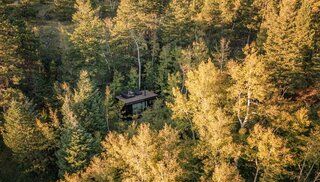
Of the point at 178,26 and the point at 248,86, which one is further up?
the point at 178,26

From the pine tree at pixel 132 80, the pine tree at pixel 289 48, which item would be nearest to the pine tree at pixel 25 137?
the pine tree at pixel 132 80

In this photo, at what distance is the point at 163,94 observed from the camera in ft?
141

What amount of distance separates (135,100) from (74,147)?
43.9ft

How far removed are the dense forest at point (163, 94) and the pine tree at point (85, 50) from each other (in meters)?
0.17

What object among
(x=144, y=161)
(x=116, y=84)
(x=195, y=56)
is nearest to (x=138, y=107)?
(x=116, y=84)

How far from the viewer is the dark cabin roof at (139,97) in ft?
133

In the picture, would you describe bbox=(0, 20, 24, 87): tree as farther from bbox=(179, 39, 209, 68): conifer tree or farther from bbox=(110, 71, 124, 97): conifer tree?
bbox=(179, 39, 209, 68): conifer tree

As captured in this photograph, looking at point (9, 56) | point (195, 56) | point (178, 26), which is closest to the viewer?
point (9, 56)

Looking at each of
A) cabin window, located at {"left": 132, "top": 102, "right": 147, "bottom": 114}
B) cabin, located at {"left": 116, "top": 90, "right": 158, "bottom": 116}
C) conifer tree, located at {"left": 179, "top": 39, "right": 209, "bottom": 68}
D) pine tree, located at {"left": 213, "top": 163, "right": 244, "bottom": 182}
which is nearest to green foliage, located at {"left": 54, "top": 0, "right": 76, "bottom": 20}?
cabin, located at {"left": 116, "top": 90, "right": 158, "bottom": 116}

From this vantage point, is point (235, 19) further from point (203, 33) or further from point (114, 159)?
point (114, 159)

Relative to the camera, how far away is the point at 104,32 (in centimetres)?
4441

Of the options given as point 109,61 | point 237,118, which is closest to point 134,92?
point 109,61

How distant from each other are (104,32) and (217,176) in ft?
95.9

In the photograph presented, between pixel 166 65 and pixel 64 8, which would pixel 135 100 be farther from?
pixel 64 8
